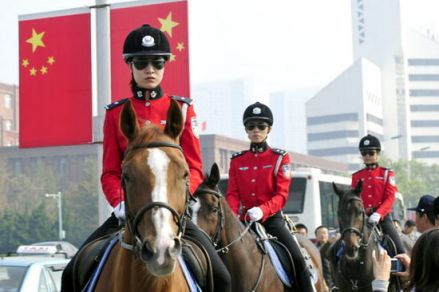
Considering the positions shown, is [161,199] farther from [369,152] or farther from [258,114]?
[369,152]

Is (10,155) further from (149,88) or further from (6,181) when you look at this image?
(149,88)

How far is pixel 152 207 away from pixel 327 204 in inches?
1102

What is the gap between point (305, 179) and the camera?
31.7 meters

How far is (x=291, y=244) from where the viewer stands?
1173 centimetres

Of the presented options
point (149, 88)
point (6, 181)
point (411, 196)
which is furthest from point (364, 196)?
point (411, 196)

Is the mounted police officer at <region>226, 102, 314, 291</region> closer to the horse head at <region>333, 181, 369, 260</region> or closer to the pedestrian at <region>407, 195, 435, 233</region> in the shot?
the pedestrian at <region>407, 195, 435, 233</region>

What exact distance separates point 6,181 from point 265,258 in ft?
355

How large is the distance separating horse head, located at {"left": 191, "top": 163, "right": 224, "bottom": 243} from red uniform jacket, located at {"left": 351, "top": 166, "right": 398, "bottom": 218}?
753 centimetres

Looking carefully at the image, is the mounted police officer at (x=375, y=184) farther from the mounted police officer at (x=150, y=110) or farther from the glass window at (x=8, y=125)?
the glass window at (x=8, y=125)

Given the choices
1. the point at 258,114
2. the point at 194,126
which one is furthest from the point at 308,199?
the point at 194,126

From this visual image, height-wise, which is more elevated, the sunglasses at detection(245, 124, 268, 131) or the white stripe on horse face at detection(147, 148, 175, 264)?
the sunglasses at detection(245, 124, 268, 131)

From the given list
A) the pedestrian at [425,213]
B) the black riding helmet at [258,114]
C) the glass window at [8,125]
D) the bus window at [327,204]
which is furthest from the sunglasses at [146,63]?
the glass window at [8,125]

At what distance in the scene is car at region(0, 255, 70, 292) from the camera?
12.8 metres

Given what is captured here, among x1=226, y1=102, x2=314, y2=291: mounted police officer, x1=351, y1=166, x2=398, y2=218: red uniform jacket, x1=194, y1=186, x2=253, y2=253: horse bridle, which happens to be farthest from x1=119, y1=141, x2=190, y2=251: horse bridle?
x1=351, y1=166, x2=398, y2=218: red uniform jacket
